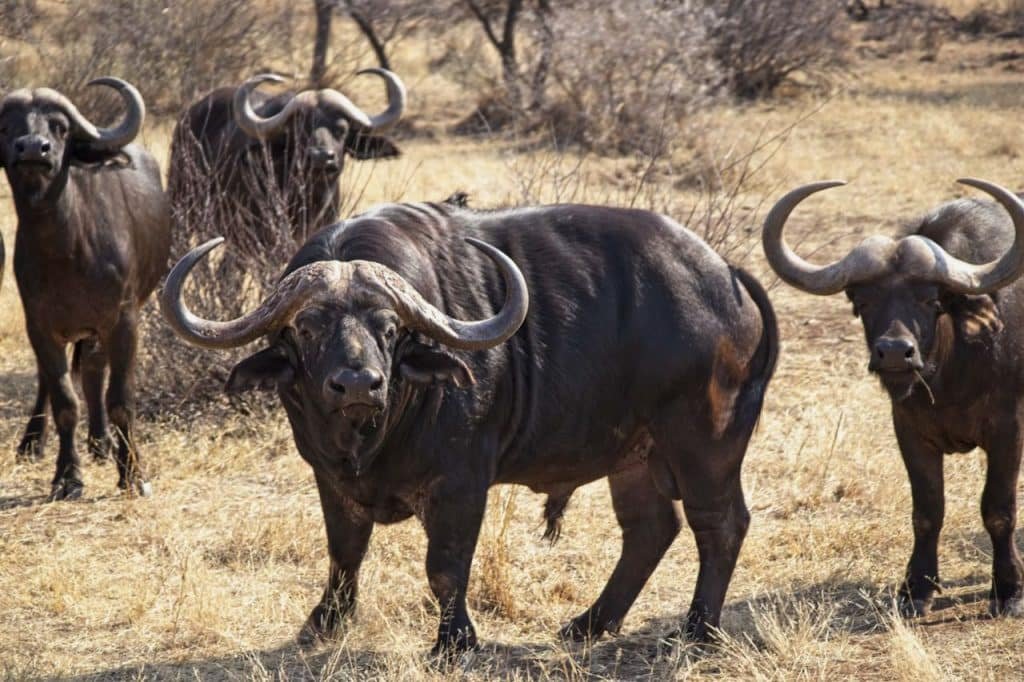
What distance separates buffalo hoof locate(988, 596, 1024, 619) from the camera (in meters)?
5.44

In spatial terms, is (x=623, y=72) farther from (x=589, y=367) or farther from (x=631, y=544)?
(x=589, y=367)

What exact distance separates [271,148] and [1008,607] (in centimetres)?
575

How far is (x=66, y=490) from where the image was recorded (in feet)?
23.0

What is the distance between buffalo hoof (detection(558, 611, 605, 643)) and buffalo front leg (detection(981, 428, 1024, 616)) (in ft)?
4.65

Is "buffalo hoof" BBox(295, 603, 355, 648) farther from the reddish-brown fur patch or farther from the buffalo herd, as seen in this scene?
the reddish-brown fur patch

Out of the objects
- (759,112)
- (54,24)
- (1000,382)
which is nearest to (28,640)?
(1000,382)

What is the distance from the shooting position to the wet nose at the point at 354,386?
4215mm

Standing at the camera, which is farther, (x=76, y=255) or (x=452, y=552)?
(x=76, y=255)

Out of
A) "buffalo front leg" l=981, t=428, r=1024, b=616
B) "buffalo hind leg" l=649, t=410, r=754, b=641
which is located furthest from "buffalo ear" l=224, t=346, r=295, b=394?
"buffalo front leg" l=981, t=428, r=1024, b=616

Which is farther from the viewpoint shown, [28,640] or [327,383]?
[28,640]

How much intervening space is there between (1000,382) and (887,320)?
1.91 feet

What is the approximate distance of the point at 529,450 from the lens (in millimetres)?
5062

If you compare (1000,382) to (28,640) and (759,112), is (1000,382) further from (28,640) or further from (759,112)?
(759,112)

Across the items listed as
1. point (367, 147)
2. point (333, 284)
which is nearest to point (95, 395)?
point (367, 147)
